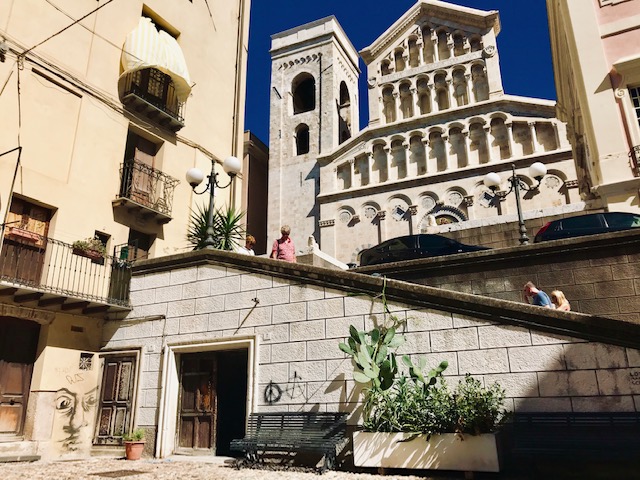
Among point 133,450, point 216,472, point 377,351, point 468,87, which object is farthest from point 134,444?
point 468,87

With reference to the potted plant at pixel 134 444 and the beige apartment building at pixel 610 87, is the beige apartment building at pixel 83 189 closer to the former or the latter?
the potted plant at pixel 134 444

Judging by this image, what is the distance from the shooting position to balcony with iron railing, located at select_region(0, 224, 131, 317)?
10859 millimetres

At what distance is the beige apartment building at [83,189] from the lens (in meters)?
10.8

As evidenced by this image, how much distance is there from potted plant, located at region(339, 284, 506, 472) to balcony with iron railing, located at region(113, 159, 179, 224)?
8.79m

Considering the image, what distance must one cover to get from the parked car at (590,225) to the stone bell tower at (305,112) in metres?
21.3

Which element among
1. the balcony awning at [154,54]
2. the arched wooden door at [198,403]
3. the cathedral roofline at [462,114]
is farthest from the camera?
the cathedral roofline at [462,114]

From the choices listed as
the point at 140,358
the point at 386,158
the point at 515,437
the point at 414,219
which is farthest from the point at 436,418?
the point at 386,158

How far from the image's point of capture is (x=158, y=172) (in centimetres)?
1544

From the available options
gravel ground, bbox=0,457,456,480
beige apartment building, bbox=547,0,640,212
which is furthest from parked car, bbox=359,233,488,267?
gravel ground, bbox=0,457,456,480

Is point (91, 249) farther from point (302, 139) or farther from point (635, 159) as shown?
point (302, 139)

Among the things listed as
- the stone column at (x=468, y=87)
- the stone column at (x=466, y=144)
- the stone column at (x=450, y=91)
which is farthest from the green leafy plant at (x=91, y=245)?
the stone column at (x=468, y=87)

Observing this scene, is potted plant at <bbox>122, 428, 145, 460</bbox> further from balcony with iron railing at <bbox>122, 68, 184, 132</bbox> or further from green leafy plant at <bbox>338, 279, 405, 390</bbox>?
balcony with iron railing at <bbox>122, 68, 184, 132</bbox>

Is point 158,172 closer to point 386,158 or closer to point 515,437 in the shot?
point 515,437

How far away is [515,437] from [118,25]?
15.5 m
